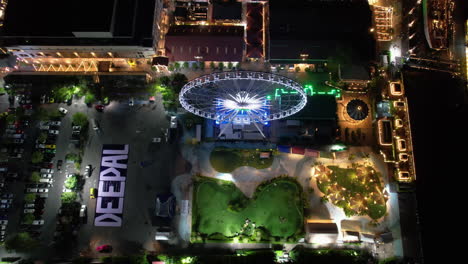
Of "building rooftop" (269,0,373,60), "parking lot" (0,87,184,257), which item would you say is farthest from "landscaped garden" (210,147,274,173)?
"building rooftop" (269,0,373,60)

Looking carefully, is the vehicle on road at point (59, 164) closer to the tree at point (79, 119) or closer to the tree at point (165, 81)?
the tree at point (79, 119)

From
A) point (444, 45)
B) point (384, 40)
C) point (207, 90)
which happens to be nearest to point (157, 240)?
point (207, 90)

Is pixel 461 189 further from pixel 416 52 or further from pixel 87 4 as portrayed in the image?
pixel 87 4

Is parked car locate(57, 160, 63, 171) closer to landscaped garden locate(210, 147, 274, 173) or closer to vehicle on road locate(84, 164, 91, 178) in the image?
vehicle on road locate(84, 164, 91, 178)

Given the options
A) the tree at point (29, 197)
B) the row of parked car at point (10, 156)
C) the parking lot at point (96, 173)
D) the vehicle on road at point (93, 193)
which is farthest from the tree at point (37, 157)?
the vehicle on road at point (93, 193)

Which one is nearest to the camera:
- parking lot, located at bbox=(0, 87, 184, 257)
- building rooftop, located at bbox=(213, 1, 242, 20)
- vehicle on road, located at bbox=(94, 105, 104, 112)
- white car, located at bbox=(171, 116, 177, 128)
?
parking lot, located at bbox=(0, 87, 184, 257)
